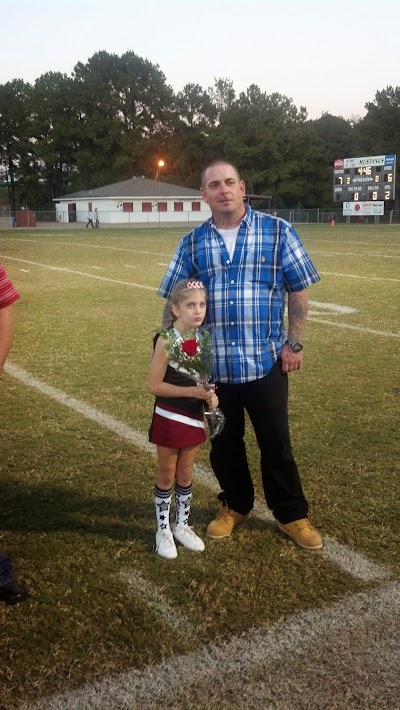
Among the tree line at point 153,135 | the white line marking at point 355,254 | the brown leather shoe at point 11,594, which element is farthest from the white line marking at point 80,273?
the tree line at point 153,135

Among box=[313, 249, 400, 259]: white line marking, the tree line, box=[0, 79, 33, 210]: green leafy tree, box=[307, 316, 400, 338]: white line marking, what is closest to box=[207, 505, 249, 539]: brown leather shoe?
box=[307, 316, 400, 338]: white line marking

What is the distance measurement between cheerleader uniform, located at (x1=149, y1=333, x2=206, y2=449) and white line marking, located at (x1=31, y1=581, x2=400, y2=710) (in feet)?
2.96

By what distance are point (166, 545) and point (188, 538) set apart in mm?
134

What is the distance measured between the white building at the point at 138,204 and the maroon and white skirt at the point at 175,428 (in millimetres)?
62488

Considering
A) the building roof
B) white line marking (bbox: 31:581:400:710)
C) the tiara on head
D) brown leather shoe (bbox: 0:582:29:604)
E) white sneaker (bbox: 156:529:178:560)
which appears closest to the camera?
white line marking (bbox: 31:581:400:710)

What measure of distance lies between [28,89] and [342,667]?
9263cm

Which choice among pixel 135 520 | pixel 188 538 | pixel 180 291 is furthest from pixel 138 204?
pixel 180 291

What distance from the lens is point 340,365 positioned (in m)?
7.27

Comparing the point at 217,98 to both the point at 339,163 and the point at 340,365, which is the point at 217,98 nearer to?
the point at 339,163

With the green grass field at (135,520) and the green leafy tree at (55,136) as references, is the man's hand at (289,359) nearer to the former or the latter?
the green grass field at (135,520)

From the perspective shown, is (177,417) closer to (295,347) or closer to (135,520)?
(295,347)

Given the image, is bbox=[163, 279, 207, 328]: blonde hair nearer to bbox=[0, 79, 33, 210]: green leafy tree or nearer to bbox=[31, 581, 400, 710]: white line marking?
bbox=[31, 581, 400, 710]: white line marking

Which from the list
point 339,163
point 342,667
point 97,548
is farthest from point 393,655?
point 339,163

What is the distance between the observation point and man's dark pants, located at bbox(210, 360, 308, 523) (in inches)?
134
